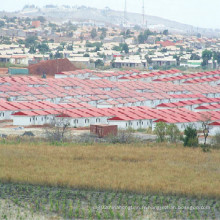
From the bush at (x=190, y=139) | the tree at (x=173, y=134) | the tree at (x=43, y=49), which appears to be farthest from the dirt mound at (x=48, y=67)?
the bush at (x=190, y=139)

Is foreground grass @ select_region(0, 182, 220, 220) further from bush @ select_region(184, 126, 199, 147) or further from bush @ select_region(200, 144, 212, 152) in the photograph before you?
bush @ select_region(184, 126, 199, 147)

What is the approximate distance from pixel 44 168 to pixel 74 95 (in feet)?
129

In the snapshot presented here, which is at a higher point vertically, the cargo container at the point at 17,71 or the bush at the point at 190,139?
the bush at the point at 190,139

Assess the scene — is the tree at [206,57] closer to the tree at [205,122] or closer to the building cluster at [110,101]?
the building cluster at [110,101]

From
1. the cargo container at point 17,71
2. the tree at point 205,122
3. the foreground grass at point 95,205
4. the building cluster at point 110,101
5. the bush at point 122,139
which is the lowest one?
the cargo container at point 17,71

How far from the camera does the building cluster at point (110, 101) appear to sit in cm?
5444

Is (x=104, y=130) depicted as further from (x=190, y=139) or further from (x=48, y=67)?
(x=48, y=67)


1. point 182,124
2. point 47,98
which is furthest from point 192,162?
point 47,98

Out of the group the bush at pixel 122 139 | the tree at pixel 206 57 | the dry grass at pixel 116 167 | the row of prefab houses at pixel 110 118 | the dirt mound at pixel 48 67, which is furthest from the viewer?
the tree at pixel 206 57

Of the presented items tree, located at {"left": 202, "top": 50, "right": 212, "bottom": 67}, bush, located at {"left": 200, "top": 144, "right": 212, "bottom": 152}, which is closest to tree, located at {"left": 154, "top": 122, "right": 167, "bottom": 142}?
bush, located at {"left": 200, "top": 144, "right": 212, "bottom": 152}

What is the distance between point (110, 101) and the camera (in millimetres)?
67875

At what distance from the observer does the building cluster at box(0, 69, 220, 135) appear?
5444cm

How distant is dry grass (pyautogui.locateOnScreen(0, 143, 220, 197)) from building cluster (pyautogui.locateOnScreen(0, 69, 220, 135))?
13060 millimetres

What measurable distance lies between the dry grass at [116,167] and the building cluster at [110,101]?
13.1 meters
